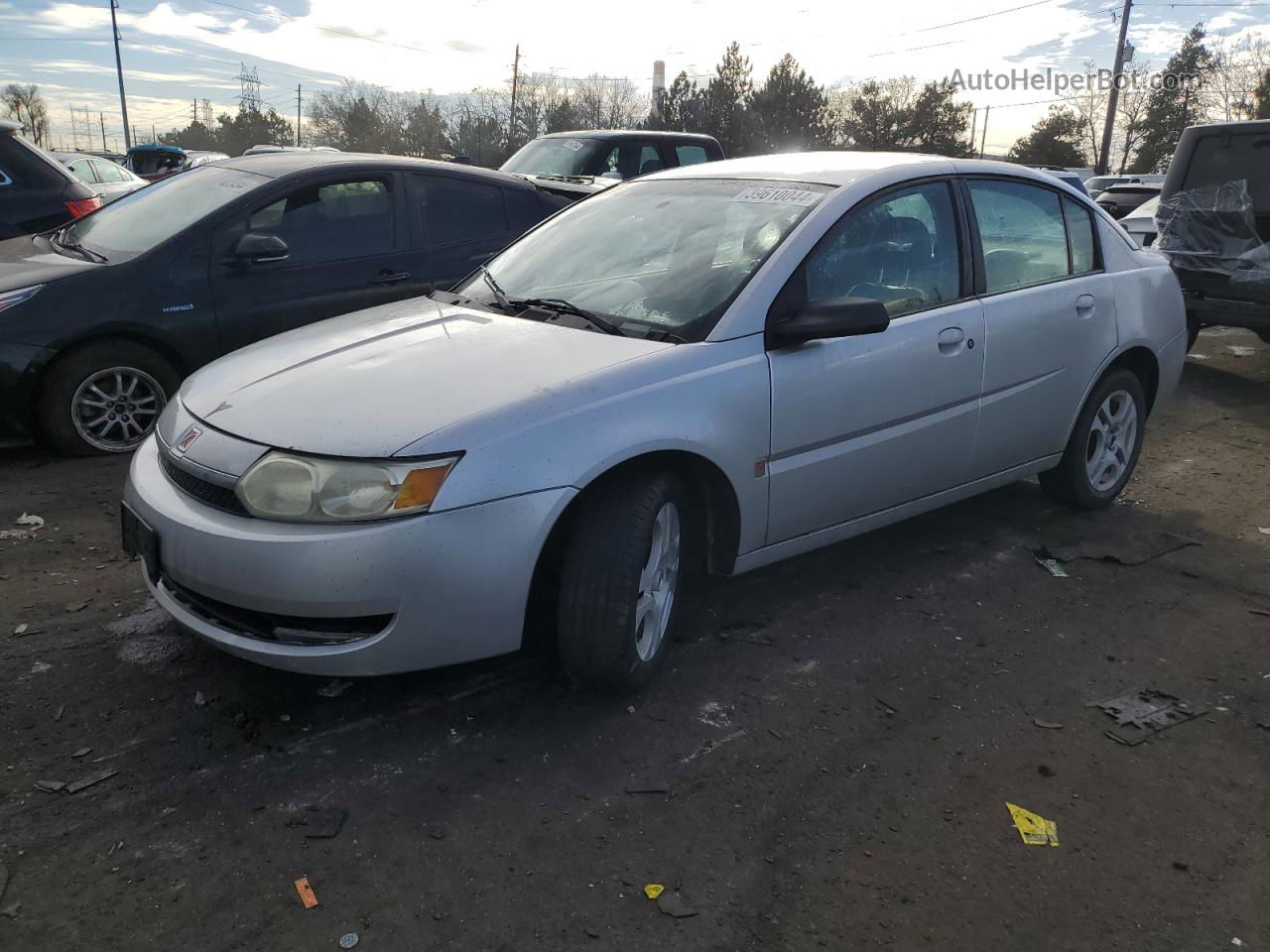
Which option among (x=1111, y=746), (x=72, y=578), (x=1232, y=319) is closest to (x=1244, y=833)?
(x=1111, y=746)

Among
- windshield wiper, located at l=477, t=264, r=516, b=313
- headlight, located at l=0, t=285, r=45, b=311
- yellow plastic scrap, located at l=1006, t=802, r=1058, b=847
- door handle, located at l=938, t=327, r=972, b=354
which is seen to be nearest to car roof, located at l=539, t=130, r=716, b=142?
headlight, located at l=0, t=285, r=45, b=311

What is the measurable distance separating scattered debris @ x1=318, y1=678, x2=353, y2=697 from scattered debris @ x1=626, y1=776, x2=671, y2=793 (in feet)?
3.36

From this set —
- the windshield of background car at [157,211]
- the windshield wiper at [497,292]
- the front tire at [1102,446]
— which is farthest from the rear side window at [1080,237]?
the windshield of background car at [157,211]

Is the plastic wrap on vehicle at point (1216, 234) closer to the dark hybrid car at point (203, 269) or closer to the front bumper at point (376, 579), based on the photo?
the dark hybrid car at point (203, 269)

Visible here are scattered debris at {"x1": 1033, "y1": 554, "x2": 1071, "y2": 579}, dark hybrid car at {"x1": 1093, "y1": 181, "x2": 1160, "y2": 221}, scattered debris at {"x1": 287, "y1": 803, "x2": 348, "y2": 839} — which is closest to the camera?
scattered debris at {"x1": 287, "y1": 803, "x2": 348, "y2": 839}

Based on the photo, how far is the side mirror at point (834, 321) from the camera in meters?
3.39

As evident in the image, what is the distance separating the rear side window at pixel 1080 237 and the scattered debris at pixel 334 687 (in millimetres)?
3647

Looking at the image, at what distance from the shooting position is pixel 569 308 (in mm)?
3699

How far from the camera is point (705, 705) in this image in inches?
129

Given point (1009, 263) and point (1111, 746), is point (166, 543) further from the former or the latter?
point (1009, 263)

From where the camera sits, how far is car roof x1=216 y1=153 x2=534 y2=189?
6.08 metres

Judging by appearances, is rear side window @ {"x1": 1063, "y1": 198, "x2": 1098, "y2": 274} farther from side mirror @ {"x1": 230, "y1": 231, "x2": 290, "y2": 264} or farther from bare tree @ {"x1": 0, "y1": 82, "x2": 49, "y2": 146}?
bare tree @ {"x1": 0, "y1": 82, "x2": 49, "y2": 146}

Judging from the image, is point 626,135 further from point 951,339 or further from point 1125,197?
point 951,339

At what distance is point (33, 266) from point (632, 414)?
4.15 m
